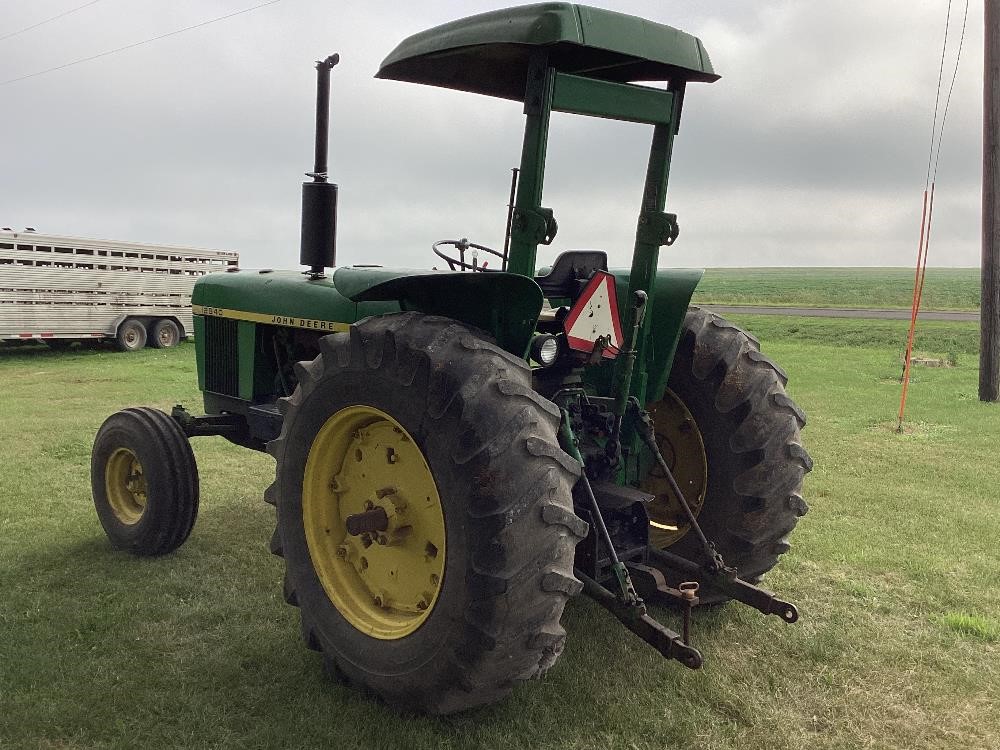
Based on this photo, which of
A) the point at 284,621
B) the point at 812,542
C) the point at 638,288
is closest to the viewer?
the point at 638,288

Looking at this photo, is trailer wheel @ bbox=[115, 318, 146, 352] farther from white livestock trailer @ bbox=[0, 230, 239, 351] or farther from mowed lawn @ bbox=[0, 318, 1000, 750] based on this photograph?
mowed lawn @ bbox=[0, 318, 1000, 750]

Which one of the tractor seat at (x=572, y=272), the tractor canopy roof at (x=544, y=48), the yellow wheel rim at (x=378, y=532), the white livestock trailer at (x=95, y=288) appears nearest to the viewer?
the tractor canopy roof at (x=544, y=48)

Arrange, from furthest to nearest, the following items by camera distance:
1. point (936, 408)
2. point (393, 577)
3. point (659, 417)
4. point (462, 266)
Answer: point (936, 408) → point (462, 266) → point (659, 417) → point (393, 577)

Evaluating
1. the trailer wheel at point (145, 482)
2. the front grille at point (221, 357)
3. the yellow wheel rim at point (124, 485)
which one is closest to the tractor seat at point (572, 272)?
the trailer wheel at point (145, 482)

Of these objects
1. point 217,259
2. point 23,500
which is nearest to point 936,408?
point 23,500

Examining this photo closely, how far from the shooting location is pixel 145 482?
4414mm

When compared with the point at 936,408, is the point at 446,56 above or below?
above

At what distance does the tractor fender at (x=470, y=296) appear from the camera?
2.71m

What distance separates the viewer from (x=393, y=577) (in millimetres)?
3021

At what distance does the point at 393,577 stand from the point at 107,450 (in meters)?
2.42

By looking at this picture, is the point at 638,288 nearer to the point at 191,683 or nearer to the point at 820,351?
the point at 191,683

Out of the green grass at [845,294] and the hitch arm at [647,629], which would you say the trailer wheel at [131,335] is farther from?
the hitch arm at [647,629]

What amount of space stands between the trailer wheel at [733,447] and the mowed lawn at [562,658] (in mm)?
405

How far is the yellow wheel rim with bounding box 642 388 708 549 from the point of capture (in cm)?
375
